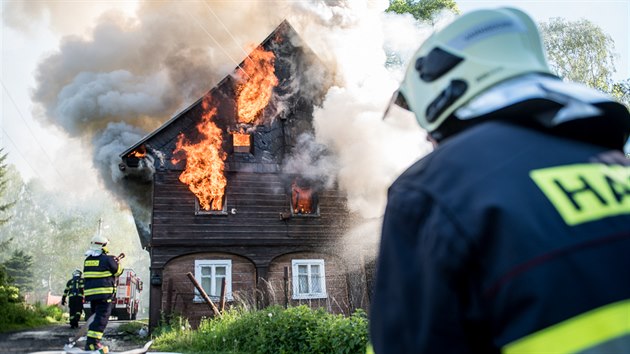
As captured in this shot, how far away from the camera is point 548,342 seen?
87 cm

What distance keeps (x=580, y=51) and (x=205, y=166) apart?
1790 centimetres

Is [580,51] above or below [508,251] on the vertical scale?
above

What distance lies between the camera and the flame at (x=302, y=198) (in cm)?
1683

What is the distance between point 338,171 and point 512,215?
15587 mm

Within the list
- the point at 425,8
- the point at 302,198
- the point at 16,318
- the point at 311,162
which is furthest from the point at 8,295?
the point at 425,8

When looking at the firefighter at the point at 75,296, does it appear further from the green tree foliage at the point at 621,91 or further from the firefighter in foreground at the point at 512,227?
the green tree foliage at the point at 621,91

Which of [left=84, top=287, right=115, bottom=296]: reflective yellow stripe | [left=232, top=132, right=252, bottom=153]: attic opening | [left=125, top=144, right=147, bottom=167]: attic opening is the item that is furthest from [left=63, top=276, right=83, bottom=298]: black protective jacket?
[left=84, top=287, right=115, bottom=296]: reflective yellow stripe

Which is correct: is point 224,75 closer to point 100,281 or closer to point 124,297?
point 124,297

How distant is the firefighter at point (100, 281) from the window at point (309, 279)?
826cm

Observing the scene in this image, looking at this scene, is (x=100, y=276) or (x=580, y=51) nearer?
(x=100, y=276)

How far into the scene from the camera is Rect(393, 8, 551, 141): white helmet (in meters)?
1.19

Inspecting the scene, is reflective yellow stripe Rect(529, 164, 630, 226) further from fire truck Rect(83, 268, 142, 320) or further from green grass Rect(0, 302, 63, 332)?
fire truck Rect(83, 268, 142, 320)

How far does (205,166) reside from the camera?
15.9 metres

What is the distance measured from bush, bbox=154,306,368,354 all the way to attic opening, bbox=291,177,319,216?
6.06 m
